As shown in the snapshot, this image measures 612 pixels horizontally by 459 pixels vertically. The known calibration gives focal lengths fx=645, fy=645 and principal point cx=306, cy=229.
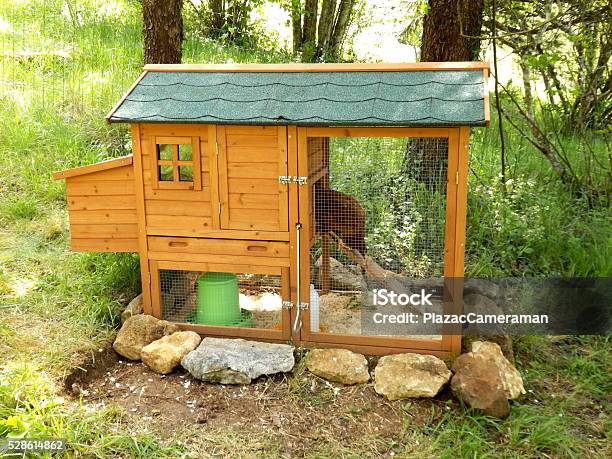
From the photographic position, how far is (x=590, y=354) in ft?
14.0

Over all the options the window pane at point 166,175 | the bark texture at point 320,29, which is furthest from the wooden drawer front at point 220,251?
the bark texture at point 320,29

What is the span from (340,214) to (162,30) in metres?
2.95

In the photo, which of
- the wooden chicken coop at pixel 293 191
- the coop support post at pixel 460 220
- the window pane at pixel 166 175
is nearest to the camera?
the coop support post at pixel 460 220

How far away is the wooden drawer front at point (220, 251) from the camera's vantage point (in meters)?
4.08

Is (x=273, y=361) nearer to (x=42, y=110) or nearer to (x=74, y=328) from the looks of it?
(x=74, y=328)

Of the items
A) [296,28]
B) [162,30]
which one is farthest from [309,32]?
[162,30]

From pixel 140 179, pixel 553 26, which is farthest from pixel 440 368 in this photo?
pixel 553 26

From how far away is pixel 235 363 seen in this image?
3.93 metres

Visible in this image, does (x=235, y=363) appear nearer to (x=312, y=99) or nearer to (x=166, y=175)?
(x=166, y=175)

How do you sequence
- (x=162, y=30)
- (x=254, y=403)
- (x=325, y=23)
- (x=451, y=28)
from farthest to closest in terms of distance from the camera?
1. (x=325, y=23)
2. (x=162, y=30)
3. (x=451, y=28)
4. (x=254, y=403)

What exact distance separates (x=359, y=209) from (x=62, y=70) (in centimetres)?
594

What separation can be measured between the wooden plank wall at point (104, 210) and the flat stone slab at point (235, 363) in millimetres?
910

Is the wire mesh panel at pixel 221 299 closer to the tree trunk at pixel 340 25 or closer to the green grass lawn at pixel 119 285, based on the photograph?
the green grass lawn at pixel 119 285

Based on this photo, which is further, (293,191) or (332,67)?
(332,67)
